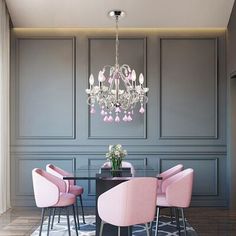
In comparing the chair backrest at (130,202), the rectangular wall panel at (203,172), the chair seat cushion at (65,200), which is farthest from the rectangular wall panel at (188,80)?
the chair backrest at (130,202)

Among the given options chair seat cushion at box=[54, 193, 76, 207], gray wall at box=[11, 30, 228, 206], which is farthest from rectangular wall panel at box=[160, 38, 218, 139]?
chair seat cushion at box=[54, 193, 76, 207]

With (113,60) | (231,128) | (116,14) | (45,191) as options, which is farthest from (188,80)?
(45,191)

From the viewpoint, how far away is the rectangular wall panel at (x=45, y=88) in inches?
218

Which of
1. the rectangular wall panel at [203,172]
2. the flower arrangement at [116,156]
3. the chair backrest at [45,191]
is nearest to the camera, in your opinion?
the chair backrest at [45,191]

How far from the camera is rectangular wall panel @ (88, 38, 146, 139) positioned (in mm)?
5523

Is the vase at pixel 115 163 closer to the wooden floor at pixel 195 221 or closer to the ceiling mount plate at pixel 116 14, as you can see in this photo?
the wooden floor at pixel 195 221

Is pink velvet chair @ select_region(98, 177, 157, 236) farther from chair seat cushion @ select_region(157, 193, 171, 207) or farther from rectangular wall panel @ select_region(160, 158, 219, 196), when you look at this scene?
rectangular wall panel @ select_region(160, 158, 219, 196)

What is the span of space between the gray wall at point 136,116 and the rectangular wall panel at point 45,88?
15mm

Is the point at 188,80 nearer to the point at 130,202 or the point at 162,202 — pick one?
the point at 162,202

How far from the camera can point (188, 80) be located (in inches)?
218

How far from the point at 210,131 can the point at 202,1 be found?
1.81 m

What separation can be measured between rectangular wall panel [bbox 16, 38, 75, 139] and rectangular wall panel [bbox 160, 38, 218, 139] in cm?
136

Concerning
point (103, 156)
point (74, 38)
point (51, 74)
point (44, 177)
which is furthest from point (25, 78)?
point (44, 177)

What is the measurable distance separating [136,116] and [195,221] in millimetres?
1675
